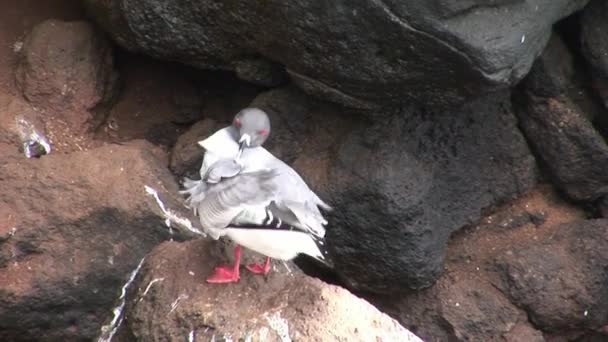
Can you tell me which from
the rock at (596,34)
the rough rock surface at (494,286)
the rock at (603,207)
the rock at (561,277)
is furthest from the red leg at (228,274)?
the rock at (603,207)

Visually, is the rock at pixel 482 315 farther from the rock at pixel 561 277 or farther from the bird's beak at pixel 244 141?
the bird's beak at pixel 244 141

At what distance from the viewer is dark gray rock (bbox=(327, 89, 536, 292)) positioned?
5230 millimetres

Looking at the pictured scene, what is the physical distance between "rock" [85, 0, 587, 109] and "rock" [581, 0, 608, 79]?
0.26m

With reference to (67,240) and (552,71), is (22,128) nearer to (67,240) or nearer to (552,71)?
(67,240)

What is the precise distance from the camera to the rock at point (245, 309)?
385 cm

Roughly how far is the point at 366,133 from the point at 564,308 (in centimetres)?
139

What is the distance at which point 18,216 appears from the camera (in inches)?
202

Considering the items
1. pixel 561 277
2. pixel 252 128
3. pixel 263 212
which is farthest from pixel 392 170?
pixel 263 212

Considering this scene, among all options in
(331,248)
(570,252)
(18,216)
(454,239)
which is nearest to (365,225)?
(331,248)

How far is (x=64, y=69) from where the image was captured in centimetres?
561

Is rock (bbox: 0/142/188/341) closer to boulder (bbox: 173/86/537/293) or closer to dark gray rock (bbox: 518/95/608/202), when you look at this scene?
boulder (bbox: 173/86/537/293)

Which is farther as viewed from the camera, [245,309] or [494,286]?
[494,286]

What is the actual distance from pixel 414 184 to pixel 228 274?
1469 mm

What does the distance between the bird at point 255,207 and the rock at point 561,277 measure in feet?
5.99
